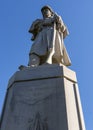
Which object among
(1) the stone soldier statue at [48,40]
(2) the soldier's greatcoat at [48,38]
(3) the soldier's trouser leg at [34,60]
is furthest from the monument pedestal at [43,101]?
(2) the soldier's greatcoat at [48,38]

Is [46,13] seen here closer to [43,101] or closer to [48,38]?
[48,38]

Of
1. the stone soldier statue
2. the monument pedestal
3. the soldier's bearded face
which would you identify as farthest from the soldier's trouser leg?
the soldier's bearded face

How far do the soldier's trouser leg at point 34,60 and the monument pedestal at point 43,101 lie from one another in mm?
632

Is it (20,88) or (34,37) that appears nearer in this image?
(20,88)

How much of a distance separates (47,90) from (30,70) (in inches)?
35.6

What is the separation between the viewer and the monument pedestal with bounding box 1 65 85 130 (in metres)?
5.77

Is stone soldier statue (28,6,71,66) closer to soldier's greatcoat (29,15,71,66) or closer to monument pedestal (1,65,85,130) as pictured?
soldier's greatcoat (29,15,71,66)

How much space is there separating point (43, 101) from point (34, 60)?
190 centimetres

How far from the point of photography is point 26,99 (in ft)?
20.7

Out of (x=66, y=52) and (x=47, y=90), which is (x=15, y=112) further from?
(x=66, y=52)

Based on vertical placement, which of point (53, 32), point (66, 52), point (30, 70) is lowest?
point (30, 70)

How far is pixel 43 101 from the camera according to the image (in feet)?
20.2

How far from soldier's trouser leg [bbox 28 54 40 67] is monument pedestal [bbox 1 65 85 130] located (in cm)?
63

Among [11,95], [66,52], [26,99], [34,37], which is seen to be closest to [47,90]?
[26,99]
